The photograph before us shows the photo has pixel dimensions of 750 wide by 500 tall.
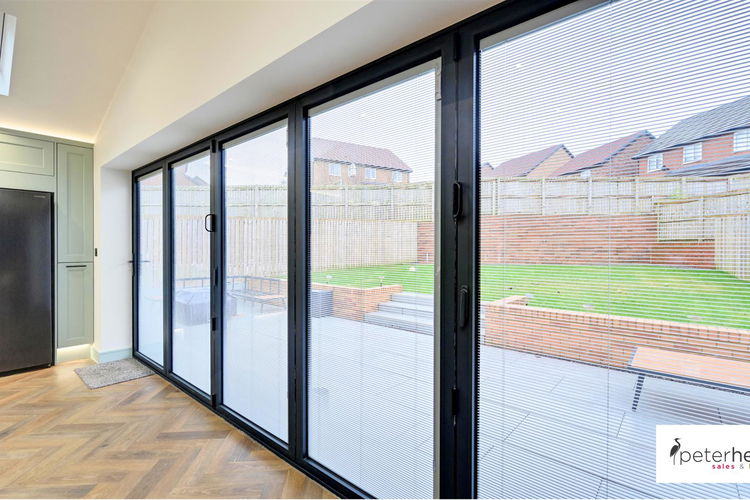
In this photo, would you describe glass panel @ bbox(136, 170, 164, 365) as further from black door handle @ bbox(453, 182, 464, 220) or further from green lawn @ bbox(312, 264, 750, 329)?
green lawn @ bbox(312, 264, 750, 329)

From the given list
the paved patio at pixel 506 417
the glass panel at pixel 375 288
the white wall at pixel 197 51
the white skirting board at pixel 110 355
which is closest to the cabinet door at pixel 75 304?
the white skirting board at pixel 110 355

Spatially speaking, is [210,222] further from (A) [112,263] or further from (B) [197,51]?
(A) [112,263]

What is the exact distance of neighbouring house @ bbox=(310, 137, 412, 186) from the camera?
5.52ft

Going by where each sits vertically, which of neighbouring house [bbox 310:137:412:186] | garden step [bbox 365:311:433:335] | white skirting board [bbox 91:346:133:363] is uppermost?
neighbouring house [bbox 310:137:412:186]

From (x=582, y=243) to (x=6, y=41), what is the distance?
11.8 ft

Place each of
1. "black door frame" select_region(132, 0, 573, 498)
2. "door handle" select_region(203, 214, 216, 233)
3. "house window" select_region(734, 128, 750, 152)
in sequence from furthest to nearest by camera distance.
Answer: "door handle" select_region(203, 214, 216, 233) < "black door frame" select_region(132, 0, 573, 498) < "house window" select_region(734, 128, 750, 152)

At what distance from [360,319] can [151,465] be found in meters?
1.61

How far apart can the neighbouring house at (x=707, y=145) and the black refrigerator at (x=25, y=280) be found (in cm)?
505

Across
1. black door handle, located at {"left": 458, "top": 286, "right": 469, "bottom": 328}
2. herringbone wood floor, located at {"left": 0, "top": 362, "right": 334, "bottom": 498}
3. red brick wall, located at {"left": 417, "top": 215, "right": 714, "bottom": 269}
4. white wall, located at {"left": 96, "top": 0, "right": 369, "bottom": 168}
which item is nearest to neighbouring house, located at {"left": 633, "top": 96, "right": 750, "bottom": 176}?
red brick wall, located at {"left": 417, "top": 215, "right": 714, "bottom": 269}

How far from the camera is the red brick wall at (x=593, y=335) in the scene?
38.3 inches

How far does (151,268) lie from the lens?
3801mm

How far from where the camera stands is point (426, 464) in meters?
1.58

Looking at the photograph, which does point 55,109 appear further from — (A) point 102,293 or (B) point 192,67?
(B) point 192,67

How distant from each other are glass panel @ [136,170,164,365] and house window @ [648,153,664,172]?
3.83m
